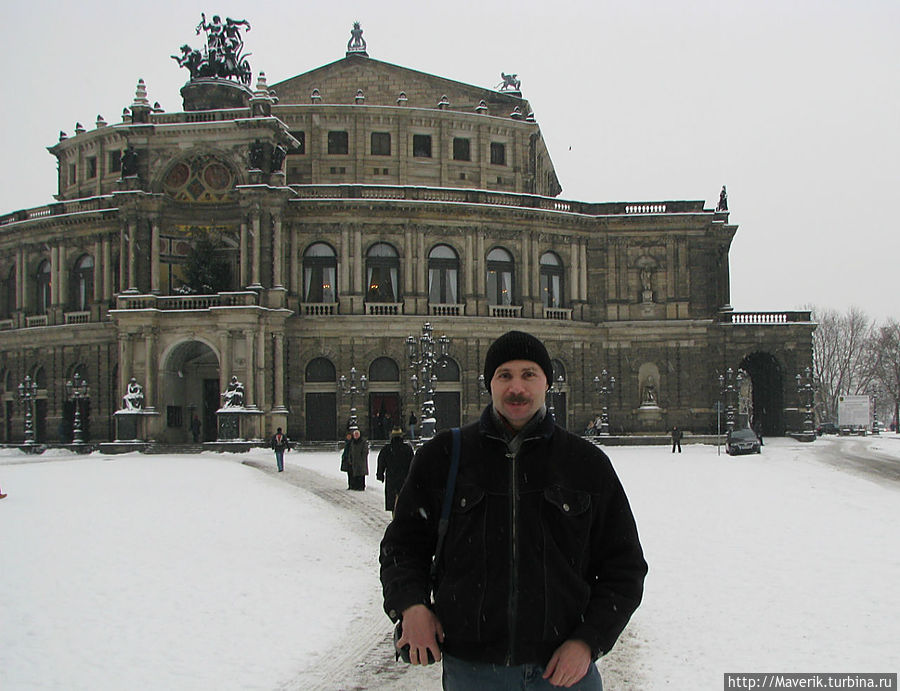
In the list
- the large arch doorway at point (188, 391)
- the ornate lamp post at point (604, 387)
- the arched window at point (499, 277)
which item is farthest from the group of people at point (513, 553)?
the ornate lamp post at point (604, 387)

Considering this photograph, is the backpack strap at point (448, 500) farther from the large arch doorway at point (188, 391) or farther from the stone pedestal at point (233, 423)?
the large arch doorway at point (188, 391)

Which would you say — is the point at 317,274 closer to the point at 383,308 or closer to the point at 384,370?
the point at 383,308

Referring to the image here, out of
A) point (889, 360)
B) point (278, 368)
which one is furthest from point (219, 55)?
point (889, 360)

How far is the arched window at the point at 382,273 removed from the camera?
52.0 meters

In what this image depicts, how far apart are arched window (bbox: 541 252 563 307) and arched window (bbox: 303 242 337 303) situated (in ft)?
39.3

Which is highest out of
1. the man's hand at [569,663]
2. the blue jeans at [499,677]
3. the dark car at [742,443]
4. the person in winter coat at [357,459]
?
the man's hand at [569,663]

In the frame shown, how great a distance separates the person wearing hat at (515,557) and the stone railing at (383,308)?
4698cm

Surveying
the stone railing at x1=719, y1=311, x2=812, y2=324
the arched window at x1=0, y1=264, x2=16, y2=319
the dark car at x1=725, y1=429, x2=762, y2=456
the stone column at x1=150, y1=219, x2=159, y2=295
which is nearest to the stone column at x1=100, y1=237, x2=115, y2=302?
the stone column at x1=150, y1=219, x2=159, y2=295

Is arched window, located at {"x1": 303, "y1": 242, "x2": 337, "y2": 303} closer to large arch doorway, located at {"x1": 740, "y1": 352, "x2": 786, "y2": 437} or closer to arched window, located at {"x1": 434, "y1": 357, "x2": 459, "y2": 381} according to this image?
arched window, located at {"x1": 434, "y1": 357, "x2": 459, "y2": 381}

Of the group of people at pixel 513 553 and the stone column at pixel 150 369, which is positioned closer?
the group of people at pixel 513 553

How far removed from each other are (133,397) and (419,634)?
46.1 meters

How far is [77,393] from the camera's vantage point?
5153 cm

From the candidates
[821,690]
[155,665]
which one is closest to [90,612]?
[155,665]

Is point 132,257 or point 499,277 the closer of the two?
point 132,257
